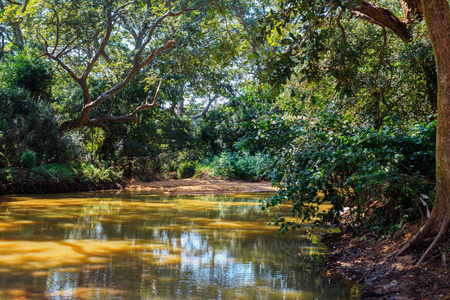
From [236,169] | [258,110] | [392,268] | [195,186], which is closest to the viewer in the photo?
[392,268]

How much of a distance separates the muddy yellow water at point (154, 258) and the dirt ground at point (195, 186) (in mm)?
7023

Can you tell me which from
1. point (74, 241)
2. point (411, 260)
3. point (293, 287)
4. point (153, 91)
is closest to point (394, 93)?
point (411, 260)

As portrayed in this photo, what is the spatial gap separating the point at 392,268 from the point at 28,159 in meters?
12.4

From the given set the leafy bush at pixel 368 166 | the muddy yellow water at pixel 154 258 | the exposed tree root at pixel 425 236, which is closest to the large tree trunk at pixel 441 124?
the exposed tree root at pixel 425 236

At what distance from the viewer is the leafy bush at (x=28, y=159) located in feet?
41.7

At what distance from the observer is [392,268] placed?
4.10 metres

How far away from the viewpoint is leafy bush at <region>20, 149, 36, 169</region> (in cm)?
1270

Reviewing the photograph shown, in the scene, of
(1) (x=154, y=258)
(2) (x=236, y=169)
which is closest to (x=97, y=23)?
(2) (x=236, y=169)

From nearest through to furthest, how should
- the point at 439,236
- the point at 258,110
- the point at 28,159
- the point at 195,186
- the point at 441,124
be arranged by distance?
the point at 439,236, the point at 441,124, the point at 258,110, the point at 28,159, the point at 195,186

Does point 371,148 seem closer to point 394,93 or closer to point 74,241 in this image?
point 394,93

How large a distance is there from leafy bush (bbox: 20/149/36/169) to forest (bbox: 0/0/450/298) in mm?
60

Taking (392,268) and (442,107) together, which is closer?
(442,107)

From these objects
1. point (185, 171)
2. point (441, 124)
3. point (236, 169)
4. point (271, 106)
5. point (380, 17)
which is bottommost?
point (185, 171)

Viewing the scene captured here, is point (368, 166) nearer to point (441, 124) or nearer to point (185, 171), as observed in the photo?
point (441, 124)
